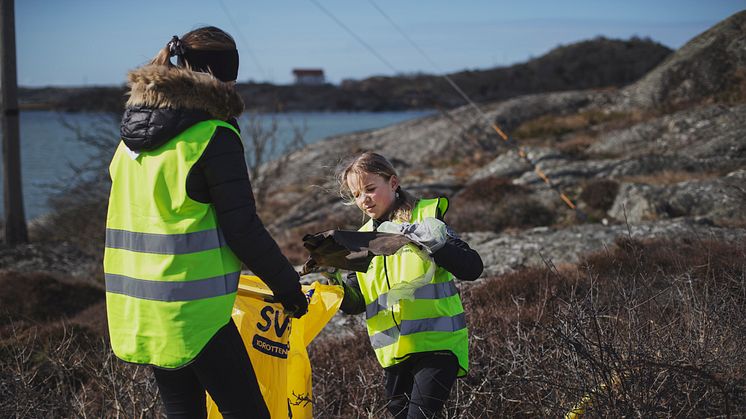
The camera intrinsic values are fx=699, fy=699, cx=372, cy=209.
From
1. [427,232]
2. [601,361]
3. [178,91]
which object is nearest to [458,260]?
[427,232]

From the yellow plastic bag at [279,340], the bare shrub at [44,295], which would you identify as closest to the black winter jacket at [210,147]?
the yellow plastic bag at [279,340]

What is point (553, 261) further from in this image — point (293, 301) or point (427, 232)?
point (293, 301)

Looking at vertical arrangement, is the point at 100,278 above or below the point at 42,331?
below

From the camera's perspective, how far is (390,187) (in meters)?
3.19

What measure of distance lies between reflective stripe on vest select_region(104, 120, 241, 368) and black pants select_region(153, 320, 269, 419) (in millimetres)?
69

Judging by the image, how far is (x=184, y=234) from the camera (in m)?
2.36

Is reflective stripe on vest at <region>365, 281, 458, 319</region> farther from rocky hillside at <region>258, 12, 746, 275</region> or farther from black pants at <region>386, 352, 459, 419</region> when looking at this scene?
rocky hillside at <region>258, 12, 746, 275</region>

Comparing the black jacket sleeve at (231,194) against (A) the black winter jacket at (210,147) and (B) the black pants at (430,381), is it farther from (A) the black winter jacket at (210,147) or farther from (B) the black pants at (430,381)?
(B) the black pants at (430,381)

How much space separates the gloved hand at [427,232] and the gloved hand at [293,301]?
0.50 m

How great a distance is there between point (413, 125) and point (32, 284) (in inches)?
725

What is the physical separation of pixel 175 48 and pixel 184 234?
29.4 inches

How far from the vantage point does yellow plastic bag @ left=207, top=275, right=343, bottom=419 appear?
9.65 ft

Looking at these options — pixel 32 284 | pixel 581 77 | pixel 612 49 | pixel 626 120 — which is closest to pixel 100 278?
pixel 32 284

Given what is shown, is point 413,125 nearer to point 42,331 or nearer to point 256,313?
point 42,331
